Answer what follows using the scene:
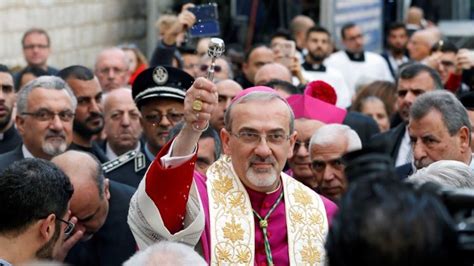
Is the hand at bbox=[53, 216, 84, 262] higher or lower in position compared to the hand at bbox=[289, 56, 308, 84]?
higher

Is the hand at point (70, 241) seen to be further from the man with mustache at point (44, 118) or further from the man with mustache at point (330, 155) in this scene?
the man with mustache at point (44, 118)

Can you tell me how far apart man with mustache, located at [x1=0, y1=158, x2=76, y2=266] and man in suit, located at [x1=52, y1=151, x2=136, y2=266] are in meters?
0.93

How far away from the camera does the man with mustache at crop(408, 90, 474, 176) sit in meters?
6.11

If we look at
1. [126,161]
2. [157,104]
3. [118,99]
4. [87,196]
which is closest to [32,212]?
[87,196]

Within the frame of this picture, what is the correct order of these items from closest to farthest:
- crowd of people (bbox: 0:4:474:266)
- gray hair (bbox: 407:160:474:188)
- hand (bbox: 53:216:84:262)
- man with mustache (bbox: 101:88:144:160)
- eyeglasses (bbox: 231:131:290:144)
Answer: crowd of people (bbox: 0:4:474:266), gray hair (bbox: 407:160:474:188), eyeglasses (bbox: 231:131:290:144), hand (bbox: 53:216:84:262), man with mustache (bbox: 101:88:144:160)

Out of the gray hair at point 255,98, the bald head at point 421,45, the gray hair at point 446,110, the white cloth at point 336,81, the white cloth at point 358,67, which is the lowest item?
the white cloth at point 358,67

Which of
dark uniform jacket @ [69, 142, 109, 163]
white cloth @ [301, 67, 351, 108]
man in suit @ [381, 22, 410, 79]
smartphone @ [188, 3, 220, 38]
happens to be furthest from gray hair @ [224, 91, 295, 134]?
man in suit @ [381, 22, 410, 79]

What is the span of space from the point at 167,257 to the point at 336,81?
840 cm

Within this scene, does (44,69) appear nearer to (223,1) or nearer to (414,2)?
(223,1)

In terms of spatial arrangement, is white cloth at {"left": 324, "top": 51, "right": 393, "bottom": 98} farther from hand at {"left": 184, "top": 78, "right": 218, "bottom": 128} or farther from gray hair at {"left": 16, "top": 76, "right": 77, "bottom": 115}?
hand at {"left": 184, "top": 78, "right": 218, "bottom": 128}

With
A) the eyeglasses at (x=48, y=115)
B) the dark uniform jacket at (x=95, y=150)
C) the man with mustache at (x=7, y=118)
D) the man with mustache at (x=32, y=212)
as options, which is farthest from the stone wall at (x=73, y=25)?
the man with mustache at (x=32, y=212)

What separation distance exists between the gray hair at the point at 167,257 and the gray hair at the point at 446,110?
2804 mm

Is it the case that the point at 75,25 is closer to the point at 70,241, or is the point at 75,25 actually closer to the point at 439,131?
the point at 439,131

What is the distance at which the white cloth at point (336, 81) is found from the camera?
11352 mm
